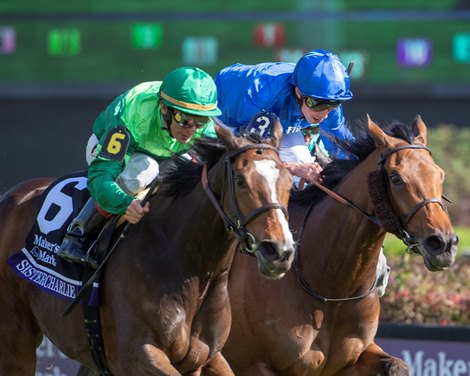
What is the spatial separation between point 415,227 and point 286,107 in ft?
4.31

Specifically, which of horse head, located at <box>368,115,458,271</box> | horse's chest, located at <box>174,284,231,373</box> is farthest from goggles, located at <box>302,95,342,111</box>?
horse's chest, located at <box>174,284,231,373</box>

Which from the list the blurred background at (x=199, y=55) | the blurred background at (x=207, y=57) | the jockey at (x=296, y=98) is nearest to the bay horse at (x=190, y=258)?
the jockey at (x=296, y=98)

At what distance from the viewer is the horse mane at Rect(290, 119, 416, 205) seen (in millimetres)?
5500

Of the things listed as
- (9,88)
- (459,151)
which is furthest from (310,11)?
(9,88)

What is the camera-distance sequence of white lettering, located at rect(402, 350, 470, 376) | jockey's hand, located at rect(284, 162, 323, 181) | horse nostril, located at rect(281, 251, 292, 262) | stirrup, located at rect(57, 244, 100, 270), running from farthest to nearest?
white lettering, located at rect(402, 350, 470, 376) → jockey's hand, located at rect(284, 162, 323, 181) → stirrup, located at rect(57, 244, 100, 270) → horse nostril, located at rect(281, 251, 292, 262)

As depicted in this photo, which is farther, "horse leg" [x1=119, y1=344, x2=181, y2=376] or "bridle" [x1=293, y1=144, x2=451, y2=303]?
"bridle" [x1=293, y1=144, x2=451, y2=303]

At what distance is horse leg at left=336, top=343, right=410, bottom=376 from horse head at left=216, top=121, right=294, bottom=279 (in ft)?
4.06

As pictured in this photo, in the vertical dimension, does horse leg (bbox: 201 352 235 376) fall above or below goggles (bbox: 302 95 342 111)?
below

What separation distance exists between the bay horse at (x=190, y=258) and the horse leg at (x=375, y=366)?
2.60 feet

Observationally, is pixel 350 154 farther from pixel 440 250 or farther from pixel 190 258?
pixel 190 258

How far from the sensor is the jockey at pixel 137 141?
5090 millimetres

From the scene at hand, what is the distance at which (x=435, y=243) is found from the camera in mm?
4984

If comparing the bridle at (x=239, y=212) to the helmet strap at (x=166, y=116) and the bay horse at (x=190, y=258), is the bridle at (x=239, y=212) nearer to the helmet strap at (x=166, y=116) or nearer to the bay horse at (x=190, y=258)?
the bay horse at (x=190, y=258)

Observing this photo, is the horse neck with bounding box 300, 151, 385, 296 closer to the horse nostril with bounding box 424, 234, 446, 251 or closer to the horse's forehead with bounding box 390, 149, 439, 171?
the horse's forehead with bounding box 390, 149, 439, 171
